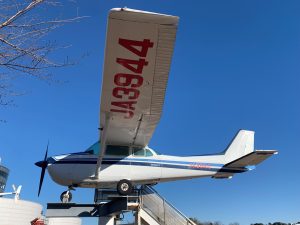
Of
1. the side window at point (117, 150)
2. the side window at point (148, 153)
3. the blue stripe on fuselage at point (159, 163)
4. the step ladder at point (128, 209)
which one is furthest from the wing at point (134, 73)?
the step ladder at point (128, 209)

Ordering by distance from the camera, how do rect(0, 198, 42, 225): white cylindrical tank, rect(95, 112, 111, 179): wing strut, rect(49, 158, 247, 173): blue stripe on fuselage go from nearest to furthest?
rect(95, 112, 111, 179): wing strut, rect(49, 158, 247, 173): blue stripe on fuselage, rect(0, 198, 42, 225): white cylindrical tank

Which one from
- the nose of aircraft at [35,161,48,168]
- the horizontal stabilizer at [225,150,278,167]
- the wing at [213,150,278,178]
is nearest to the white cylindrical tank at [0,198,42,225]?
the nose of aircraft at [35,161,48,168]

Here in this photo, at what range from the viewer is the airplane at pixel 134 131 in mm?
9422

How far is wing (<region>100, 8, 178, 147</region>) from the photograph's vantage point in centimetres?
902

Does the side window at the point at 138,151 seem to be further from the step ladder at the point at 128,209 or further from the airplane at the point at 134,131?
the step ladder at the point at 128,209

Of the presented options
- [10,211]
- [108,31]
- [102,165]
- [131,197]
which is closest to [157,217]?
[131,197]

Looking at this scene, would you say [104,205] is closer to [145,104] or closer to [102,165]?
[102,165]

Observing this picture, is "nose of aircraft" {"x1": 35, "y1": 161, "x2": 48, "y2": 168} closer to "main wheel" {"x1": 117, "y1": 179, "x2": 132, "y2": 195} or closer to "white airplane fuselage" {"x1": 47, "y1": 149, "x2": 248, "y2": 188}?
"white airplane fuselage" {"x1": 47, "y1": 149, "x2": 248, "y2": 188}

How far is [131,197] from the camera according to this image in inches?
581

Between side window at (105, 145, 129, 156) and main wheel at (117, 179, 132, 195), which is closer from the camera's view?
main wheel at (117, 179, 132, 195)

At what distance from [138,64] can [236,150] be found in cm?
896

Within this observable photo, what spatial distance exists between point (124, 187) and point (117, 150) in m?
1.66

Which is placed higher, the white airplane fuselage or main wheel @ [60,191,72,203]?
the white airplane fuselage

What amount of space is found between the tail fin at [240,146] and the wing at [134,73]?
454cm
